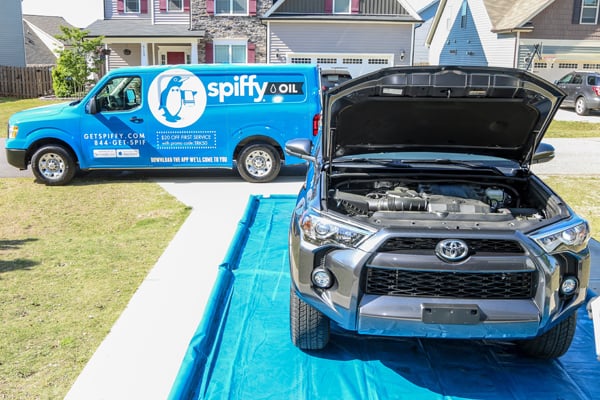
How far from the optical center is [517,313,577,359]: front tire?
171 inches

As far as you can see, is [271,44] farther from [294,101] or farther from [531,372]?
[531,372]

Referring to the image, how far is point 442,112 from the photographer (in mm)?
5016

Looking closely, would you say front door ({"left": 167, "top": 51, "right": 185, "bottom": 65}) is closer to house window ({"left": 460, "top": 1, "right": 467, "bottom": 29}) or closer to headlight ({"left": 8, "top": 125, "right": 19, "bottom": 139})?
house window ({"left": 460, "top": 1, "right": 467, "bottom": 29})

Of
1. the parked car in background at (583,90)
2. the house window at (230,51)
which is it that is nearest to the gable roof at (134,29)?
the house window at (230,51)

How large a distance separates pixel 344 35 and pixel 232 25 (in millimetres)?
5341

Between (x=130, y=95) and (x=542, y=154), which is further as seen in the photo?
(x=130, y=95)

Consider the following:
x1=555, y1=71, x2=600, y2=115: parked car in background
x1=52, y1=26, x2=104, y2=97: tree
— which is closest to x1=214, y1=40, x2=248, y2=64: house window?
x1=52, y1=26, x2=104, y2=97: tree

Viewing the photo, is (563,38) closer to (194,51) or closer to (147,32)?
(194,51)

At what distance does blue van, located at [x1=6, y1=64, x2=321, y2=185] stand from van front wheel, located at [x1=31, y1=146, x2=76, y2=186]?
2 centimetres

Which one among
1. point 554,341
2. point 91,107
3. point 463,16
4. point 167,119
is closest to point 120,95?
point 91,107

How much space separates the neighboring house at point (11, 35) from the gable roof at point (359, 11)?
16095 millimetres

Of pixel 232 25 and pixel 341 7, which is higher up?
pixel 341 7

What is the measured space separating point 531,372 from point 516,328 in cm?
75

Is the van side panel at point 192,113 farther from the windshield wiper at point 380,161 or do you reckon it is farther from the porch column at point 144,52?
the porch column at point 144,52
